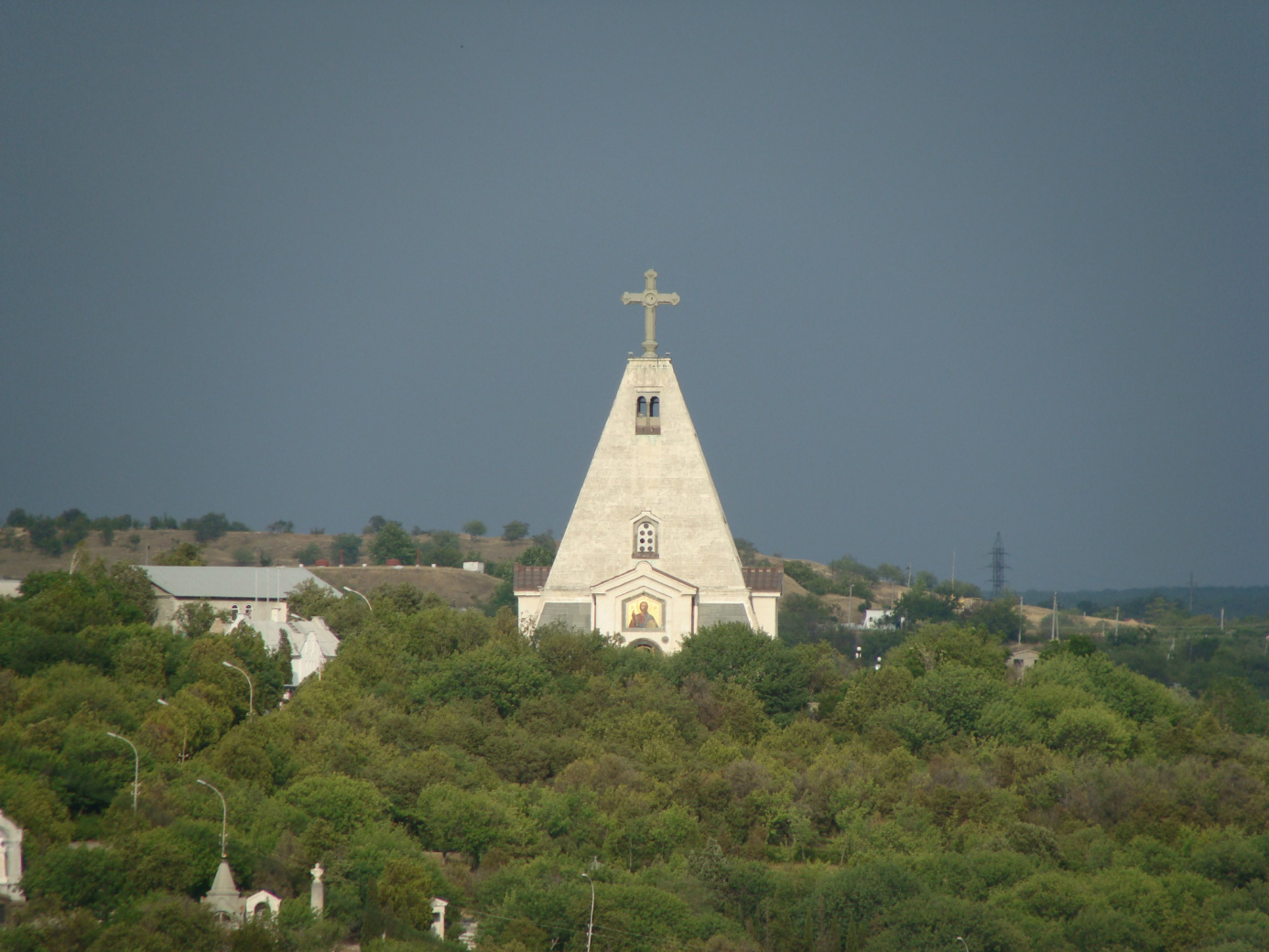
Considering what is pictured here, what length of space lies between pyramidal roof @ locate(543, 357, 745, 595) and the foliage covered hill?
3834 mm

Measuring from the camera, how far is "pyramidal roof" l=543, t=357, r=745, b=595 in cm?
6475

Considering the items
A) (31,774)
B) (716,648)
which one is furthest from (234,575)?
(31,774)

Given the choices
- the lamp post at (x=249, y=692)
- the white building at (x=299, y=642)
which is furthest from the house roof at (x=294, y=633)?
the lamp post at (x=249, y=692)

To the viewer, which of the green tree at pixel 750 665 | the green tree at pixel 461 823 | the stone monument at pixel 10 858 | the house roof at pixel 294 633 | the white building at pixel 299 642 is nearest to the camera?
the stone monument at pixel 10 858

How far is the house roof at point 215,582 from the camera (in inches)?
2904

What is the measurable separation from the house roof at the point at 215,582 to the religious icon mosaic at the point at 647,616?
18392mm

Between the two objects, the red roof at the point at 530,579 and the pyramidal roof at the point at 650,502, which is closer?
the pyramidal roof at the point at 650,502

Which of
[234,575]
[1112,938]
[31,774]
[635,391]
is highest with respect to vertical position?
[635,391]

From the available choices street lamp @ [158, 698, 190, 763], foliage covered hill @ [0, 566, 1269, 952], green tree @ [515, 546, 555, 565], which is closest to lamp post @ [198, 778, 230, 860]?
foliage covered hill @ [0, 566, 1269, 952]

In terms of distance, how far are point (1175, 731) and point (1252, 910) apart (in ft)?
41.2

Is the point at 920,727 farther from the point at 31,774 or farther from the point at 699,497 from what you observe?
the point at 31,774

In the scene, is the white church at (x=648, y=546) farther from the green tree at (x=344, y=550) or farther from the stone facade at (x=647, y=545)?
the green tree at (x=344, y=550)

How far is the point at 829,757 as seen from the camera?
5359cm

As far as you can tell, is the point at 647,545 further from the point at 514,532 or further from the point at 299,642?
the point at 514,532
